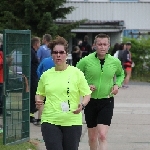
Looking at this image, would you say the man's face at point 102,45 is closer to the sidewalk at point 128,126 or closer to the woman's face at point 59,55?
the woman's face at point 59,55

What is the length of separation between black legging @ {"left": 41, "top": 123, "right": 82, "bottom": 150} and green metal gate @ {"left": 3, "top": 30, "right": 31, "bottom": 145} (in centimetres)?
298

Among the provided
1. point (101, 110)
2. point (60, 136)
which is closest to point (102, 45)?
point (101, 110)

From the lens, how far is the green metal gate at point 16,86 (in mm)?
9798

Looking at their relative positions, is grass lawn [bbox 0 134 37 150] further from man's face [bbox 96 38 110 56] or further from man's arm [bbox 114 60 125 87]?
man's face [bbox 96 38 110 56]

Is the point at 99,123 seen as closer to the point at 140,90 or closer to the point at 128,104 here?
the point at 128,104

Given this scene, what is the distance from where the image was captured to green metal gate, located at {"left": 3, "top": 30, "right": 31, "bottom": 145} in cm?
980

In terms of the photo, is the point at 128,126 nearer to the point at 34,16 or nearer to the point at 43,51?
the point at 43,51

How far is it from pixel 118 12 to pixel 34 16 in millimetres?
10678

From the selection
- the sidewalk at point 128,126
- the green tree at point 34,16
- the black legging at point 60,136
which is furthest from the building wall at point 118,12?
the black legging at point 60,136

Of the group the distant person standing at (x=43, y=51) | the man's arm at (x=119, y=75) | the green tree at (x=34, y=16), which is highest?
the green tree at (x=34, y=16)

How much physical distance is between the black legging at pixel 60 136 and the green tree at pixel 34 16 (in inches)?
690

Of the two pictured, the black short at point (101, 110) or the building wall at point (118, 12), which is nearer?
the black short at point (101, 110)

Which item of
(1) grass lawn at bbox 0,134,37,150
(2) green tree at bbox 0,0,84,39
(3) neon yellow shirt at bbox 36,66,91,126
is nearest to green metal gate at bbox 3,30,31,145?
(1) grass lawn at bbox 0,134,37,150

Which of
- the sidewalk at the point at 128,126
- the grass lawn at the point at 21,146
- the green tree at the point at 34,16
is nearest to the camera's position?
Answer: the grass lawn at the point at 21,146
